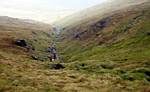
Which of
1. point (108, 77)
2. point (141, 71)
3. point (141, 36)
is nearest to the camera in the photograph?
point (108, 77)

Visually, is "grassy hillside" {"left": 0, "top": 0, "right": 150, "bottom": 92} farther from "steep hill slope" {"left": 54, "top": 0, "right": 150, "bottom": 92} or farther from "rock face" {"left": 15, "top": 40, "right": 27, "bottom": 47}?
"rock face" {"left": 15, "top": 40, "right": 27, "bottom": 47}

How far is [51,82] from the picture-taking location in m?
58.6

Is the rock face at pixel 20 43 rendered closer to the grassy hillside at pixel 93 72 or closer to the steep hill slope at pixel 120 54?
the grassy hillside at pixel 93 72

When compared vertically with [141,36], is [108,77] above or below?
below

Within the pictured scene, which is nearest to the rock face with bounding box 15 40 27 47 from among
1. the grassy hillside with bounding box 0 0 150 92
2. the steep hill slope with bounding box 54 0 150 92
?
the grassy hillside with bounding box 0 0 150 92

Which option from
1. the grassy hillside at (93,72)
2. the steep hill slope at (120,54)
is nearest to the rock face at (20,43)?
the grassy hillside at (93,72)

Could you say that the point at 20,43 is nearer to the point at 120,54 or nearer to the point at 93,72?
the point at 120,54

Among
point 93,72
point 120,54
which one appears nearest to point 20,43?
point 120,54

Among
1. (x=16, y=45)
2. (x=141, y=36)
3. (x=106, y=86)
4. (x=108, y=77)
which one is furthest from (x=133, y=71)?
(x=16, y=45)

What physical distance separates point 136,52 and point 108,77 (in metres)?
37.4

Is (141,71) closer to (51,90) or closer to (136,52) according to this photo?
(51,90)

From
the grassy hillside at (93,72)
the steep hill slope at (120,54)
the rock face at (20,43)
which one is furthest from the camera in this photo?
the rock face at (20,43)

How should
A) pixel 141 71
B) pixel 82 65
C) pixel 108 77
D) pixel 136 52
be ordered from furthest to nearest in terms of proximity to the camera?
pixel 136 52 → pixel 82 65 → pixel 141 71 → pixel 108 77

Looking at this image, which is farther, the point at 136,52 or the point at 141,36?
the point at 141,36
